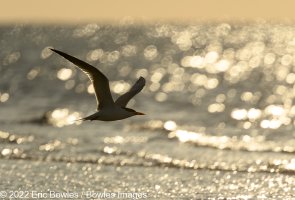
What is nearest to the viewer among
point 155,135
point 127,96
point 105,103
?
point 105,103

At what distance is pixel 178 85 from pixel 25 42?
7006 centimetres

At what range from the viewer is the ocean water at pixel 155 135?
30.9 m

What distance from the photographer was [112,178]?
31953 mm

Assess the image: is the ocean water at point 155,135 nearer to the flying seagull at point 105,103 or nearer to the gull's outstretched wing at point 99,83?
the flying seagull at point 105,103

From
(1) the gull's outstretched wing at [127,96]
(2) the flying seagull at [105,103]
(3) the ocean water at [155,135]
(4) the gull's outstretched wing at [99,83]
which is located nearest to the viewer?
(4) the gull's outstretched wing at [99,83]

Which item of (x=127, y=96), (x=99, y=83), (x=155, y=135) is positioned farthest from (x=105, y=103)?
(x=155, y=135)

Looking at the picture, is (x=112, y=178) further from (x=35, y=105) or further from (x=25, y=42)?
(x=25, y=42)

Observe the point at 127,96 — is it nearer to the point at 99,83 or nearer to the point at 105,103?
the point at 105,103

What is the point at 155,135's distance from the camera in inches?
1704

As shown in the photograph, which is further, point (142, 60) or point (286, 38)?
point (286, 38)

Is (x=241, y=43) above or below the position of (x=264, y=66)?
above

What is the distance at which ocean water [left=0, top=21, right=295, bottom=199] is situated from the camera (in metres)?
30.9

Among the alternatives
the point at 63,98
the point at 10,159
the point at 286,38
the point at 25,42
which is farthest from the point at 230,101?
the point at 286,38

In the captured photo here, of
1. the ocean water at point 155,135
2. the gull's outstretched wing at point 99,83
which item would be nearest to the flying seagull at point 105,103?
the gull's outstretched wing at point 99,83
